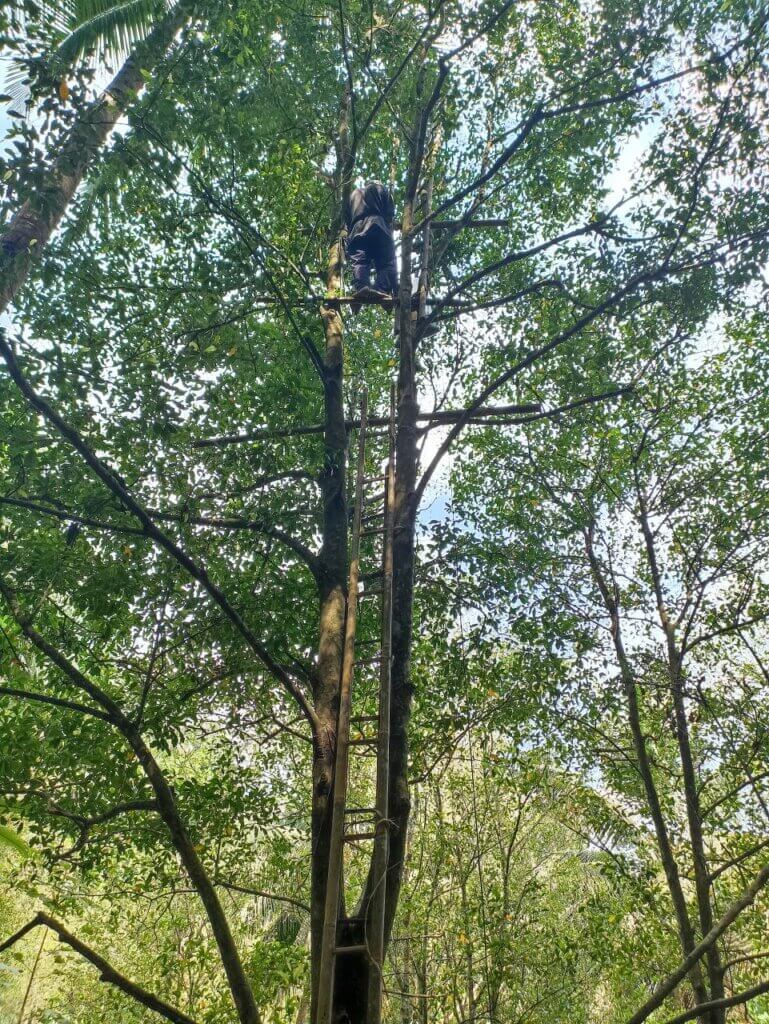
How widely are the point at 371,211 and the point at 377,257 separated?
0.48m

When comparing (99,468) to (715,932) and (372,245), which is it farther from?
(372,245)

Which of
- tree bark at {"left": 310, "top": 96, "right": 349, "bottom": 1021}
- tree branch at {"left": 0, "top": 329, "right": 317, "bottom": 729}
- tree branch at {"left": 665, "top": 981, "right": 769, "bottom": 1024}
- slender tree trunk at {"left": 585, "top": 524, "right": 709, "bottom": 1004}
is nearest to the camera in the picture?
tree branch at {"left": 665, "top": 981, "right": 769, "bottom": 1024}

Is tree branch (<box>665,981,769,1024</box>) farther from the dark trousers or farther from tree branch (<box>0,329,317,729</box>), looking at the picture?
the dark trousers

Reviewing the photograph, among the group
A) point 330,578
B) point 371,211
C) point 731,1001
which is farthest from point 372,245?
point 731,1001

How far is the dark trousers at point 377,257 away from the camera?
6066 mm

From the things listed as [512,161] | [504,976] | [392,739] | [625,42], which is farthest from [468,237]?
[504,976]

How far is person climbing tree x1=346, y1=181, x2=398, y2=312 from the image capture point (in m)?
6.06

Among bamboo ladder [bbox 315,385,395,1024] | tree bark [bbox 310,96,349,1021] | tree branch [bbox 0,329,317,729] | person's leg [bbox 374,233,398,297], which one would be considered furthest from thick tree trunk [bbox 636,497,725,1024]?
tree branch [bbox 0,329,317,729]

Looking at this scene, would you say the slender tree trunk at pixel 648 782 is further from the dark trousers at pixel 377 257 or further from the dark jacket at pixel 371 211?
the dark jacket at pixel 371 211

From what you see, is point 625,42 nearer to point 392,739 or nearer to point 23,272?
point 23,272

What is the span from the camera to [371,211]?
20.4 ft

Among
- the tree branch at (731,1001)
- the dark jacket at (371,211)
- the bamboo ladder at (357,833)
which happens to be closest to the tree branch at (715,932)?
the tree branch at (731,1001)

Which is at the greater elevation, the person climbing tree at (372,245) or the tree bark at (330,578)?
the person climbing tree at (372,245)

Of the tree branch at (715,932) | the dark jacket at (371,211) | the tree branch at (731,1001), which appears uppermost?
the dark jacket at (371,211)
